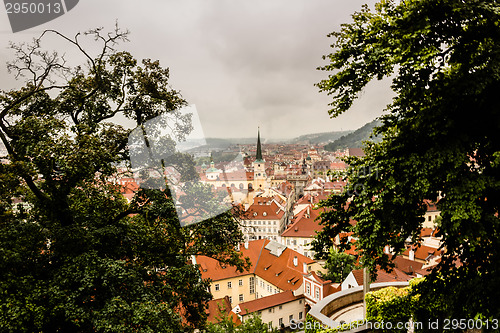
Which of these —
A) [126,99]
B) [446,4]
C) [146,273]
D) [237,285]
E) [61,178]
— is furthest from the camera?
[237,285]

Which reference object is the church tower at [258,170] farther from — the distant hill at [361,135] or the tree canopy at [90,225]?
the tree canopy at [90,225]

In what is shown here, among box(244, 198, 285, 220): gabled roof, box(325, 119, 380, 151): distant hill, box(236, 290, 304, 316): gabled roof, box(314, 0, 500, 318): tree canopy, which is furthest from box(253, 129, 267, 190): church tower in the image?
box(314, 0, 500, 318): tree canopy

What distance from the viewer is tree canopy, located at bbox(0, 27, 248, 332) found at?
21.5ft

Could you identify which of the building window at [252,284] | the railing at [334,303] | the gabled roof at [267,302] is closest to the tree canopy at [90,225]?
the railing at [334,303]

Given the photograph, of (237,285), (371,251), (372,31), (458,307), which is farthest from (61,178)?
(237,285)

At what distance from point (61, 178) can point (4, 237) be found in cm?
181

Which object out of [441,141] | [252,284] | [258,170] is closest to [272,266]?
[252,284]

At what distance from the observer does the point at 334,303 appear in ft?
A: 37.9

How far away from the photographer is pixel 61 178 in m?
7.93

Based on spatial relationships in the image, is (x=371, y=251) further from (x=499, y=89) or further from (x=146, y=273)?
(x=146, y=273)

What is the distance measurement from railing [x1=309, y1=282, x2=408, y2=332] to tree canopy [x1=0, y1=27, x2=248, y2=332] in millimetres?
3402

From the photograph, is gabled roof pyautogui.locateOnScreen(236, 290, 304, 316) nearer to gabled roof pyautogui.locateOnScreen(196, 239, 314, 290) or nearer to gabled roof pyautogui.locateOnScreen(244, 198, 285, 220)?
gabled roof pyautogui.locateOnScreen(196, 239, 314, 290)

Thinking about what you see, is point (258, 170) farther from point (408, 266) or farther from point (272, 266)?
point (408, 266)

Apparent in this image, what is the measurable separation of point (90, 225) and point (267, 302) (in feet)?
79.1
